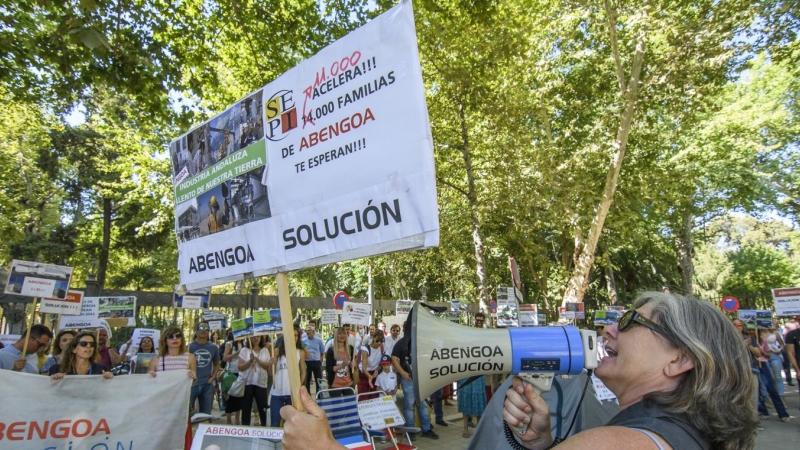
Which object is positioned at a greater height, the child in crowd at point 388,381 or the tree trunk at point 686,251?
the tree trunk at point 686,251

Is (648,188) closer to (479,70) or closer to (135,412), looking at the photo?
(479,70)

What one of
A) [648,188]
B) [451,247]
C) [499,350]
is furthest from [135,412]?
[451,247]

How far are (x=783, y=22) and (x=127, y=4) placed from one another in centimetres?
1359

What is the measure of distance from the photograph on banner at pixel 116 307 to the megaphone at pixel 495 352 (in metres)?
8.75

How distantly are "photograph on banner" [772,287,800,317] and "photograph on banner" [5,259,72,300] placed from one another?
46.9ft

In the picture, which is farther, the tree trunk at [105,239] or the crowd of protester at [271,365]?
the tree trunk at [105,239]

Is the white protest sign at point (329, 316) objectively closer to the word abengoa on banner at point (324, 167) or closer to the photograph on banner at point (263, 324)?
the photograph on banner at point (263, 324)

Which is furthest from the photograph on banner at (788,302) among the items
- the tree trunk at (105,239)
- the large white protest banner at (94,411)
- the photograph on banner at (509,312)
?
the tree trunk at (105,239)

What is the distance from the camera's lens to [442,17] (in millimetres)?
7863

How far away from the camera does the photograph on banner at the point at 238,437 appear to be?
3523mm

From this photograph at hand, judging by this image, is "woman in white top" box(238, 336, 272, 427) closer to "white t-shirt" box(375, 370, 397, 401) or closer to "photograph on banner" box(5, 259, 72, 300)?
"white t-shirt" box(375, 370, 397, 401)

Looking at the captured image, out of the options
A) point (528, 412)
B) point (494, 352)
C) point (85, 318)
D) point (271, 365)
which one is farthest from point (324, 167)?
point (85, 318)

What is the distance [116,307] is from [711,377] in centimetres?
963

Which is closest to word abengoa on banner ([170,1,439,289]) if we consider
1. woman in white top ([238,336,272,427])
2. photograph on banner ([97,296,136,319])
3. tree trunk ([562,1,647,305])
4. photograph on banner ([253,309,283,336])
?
photograph on banner ([253,309,283,336])
